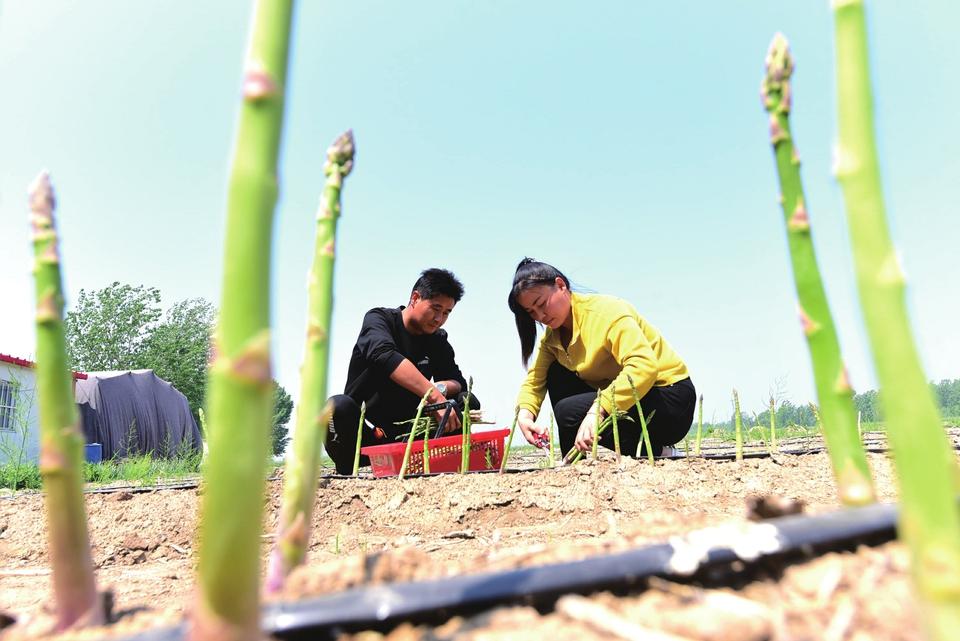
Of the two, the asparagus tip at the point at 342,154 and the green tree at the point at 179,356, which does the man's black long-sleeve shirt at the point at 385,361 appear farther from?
the green tree at the point at 179,356

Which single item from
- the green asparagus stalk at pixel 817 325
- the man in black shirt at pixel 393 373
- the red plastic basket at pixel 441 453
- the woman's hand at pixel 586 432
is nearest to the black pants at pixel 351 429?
the man in black shirt at pixel 393 373

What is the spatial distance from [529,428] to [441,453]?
653 mm

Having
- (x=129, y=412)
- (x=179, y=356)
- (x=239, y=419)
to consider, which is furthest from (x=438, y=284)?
(x=179, y=356)

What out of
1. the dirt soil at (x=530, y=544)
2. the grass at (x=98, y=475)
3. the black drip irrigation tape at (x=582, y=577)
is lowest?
the grass at (x=98, y=475)

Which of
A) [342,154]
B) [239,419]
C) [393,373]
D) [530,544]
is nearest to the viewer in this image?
[239,419]

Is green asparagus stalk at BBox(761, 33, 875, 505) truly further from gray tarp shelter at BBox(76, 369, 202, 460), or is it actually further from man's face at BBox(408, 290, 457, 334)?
gray tarp shelter at BBox(76, 369, 202, 460)

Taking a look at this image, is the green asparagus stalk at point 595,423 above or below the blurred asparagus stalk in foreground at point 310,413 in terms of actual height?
below

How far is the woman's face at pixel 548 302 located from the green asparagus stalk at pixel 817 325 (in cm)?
308

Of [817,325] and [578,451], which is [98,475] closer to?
[578,451]

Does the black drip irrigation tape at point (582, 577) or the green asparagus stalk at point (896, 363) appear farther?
the black drip irrigation tape at point (582, 577)

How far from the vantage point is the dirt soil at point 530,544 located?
2.13 feet

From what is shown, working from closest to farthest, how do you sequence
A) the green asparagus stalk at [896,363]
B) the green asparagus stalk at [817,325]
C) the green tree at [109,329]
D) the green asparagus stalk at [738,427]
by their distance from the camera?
the green asparagus stalk at [896,363], the green asparagus stalk at [817,325], the green asparagus stalk at [738,427], the green tree at [109,329]

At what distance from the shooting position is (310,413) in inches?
33.4

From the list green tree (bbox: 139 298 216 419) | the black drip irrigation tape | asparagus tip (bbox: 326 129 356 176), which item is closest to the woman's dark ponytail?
asparagus tip (bbox: 326 129 356 176)
